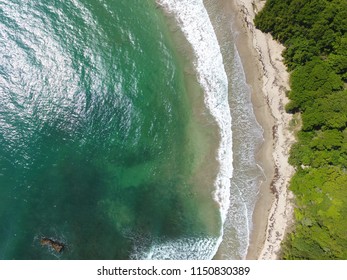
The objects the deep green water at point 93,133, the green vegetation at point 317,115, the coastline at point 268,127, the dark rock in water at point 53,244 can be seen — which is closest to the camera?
the green vegetation at point 317,115

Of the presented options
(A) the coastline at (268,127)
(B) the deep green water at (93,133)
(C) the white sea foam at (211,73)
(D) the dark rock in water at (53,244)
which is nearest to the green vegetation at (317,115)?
(A) the coastline at (268,127)

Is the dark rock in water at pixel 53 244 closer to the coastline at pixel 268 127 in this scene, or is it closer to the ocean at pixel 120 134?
the ocean at pixel 120 134

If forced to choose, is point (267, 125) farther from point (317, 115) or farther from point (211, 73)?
point (211, 73)

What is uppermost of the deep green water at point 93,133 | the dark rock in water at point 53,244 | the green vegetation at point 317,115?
the green vegetation at point 317,115

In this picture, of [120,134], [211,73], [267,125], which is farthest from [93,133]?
[267,125]

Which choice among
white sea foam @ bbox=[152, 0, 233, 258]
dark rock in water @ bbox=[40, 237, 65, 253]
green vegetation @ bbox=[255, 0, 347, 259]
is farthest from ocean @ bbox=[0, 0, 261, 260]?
green vegetation @ bbox=[255, 0, 347, 259]

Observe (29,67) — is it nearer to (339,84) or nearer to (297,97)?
(297,97)
